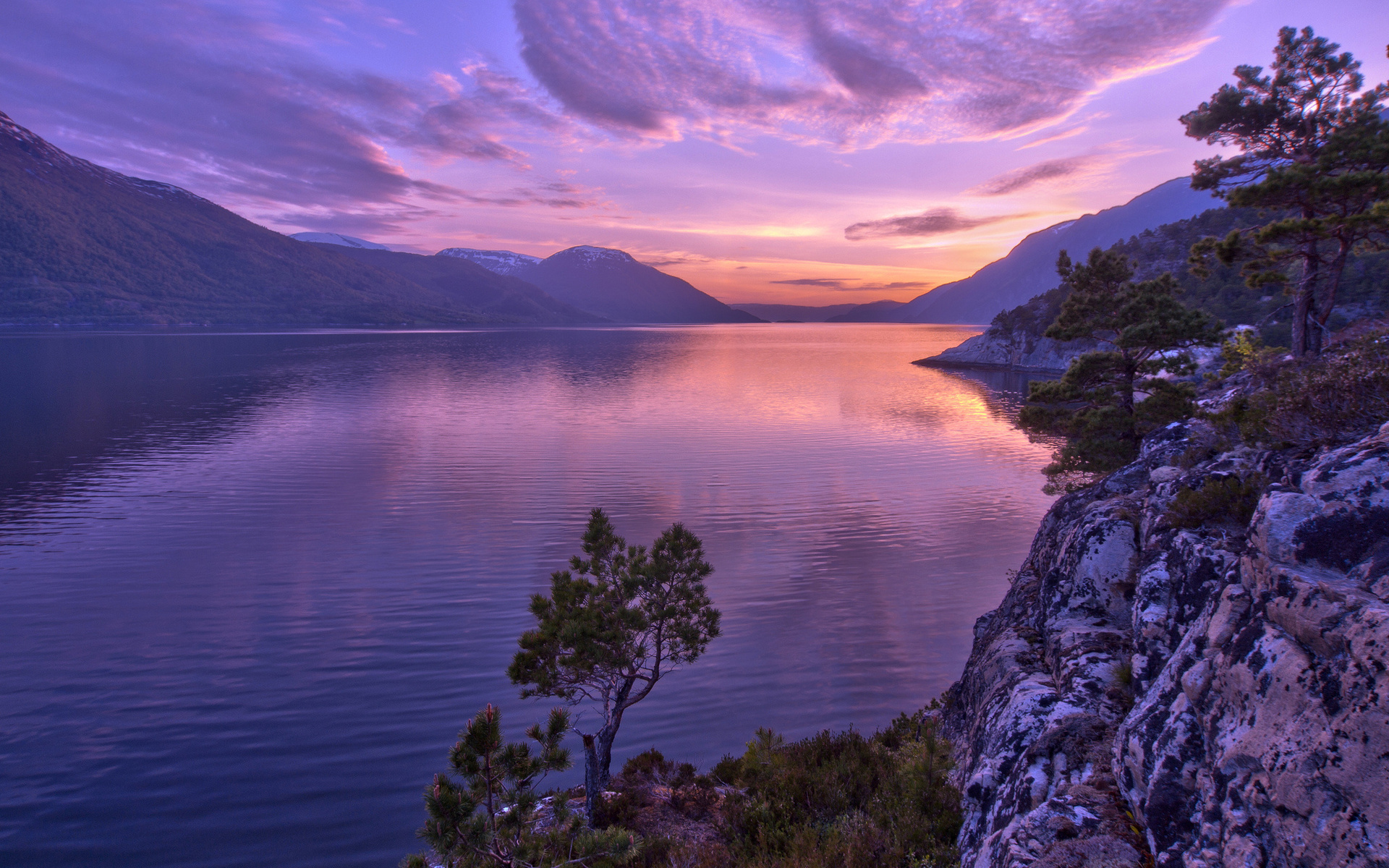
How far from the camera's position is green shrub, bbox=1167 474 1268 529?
29.0 ft

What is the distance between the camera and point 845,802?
1159cm

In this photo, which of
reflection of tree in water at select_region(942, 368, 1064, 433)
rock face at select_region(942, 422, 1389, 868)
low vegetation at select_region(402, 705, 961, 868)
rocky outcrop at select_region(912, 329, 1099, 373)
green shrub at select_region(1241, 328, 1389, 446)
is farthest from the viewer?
rocky outcrop at select_region(912, 329, 1099, 373)

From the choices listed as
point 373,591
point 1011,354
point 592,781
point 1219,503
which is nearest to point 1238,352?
point 1219,503

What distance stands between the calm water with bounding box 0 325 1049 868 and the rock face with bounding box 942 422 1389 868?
331 inches

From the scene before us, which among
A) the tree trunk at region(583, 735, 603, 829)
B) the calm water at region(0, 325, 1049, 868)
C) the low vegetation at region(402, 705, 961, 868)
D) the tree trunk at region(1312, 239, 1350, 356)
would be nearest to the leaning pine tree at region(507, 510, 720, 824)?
the tree trunk at region(583, 735, 603, 829)

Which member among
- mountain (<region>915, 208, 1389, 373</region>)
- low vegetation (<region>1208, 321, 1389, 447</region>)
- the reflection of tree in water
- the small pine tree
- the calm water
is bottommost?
the calm water

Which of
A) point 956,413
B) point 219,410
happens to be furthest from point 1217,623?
point 219,410

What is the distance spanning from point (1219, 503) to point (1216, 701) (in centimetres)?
423

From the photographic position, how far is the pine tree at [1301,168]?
17.6 metres

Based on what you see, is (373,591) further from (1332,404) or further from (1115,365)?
(1115,365)

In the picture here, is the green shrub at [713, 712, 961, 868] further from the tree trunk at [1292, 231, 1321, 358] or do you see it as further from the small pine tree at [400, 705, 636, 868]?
the tree trunk at [1292, 231, 1321, 358]

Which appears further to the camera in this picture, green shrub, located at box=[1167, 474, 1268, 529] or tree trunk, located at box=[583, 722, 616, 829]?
tree trunk, located at box=[583, 722, 616, 829]

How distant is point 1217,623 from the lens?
688cm

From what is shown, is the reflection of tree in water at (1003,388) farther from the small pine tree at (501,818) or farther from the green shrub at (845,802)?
the small pine tree at (501,818)
